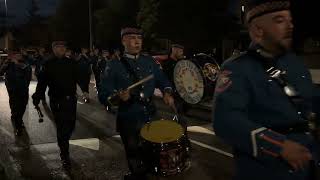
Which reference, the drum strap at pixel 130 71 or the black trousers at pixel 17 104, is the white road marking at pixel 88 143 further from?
the drum strap at pixel 130 71

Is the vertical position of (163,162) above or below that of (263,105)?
below

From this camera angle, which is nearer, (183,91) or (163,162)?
(163,162)

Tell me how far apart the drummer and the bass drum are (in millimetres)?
5195

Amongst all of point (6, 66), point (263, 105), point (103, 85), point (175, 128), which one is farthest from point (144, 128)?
point (6, 66)

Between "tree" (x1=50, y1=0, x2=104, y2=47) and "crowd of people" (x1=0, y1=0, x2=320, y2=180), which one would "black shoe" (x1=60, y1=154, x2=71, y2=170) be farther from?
"tree" (x1=50, y1=0, x2=104, y2=47)

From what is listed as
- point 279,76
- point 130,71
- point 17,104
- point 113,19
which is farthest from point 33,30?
point 279,76

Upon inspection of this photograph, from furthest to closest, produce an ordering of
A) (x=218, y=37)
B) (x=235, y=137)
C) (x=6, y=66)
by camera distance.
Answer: (x=218, y=37)
(x=6, y=66)
(x=235, y=137)

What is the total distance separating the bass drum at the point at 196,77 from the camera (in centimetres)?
1084

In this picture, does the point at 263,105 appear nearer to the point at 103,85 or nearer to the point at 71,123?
the point at 103,85

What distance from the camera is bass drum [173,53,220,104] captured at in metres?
10.8

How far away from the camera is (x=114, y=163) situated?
7363mm

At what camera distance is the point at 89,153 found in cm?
808

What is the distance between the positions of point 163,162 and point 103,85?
1.12m

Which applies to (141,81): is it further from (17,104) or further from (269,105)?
(17,104)
